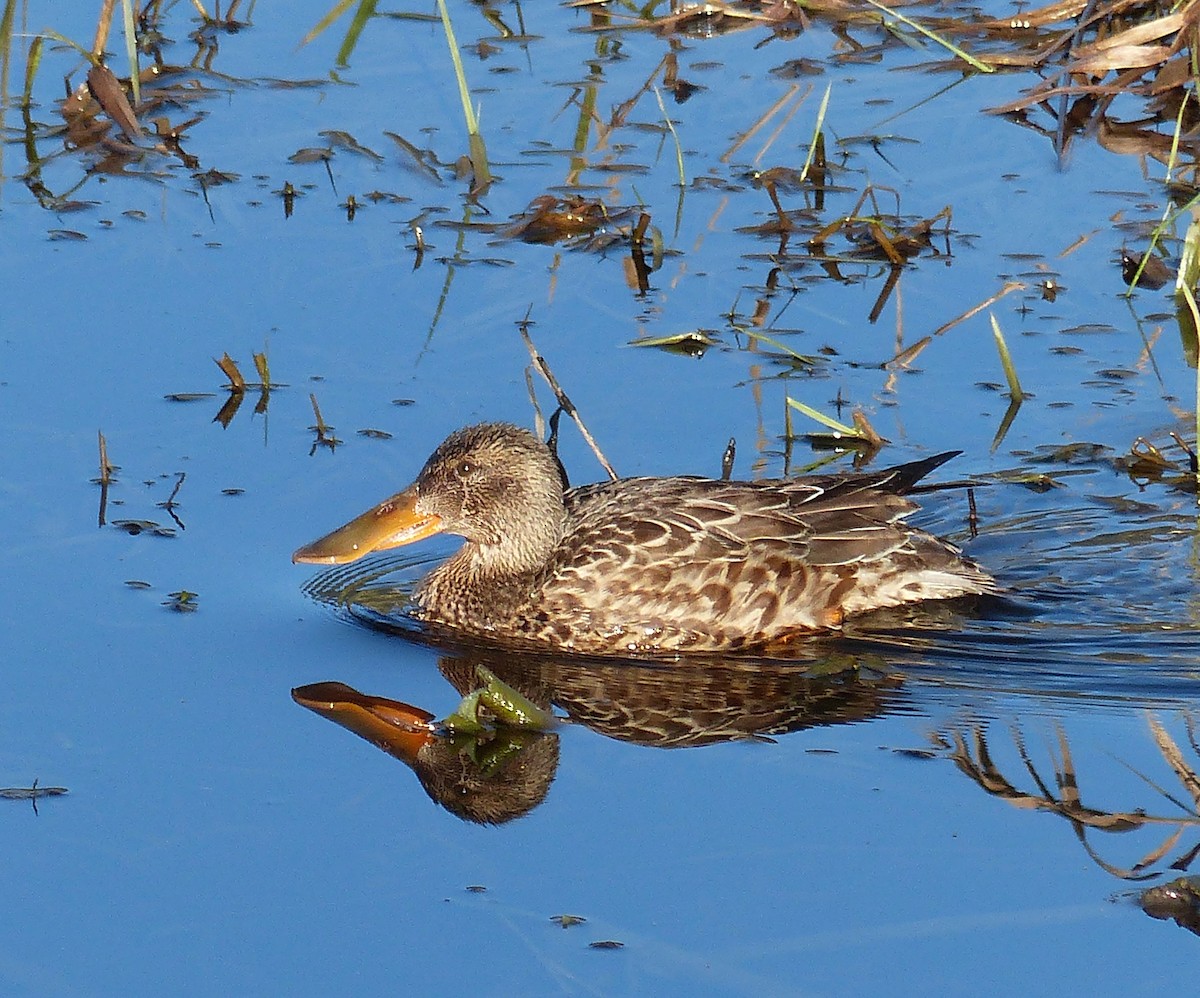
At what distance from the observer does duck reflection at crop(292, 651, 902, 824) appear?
20.4ft

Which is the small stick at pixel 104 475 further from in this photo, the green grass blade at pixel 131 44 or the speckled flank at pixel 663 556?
the green grass blade at pixel 131 44

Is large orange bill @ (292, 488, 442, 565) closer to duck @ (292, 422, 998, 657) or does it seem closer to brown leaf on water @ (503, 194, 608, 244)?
duck @ (292, 422, 998, 657)

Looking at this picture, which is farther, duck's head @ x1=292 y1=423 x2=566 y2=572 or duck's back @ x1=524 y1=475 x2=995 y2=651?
duck's head @ x1=292 y1=423 x2=566 y2=572

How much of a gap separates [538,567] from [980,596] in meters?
1.63

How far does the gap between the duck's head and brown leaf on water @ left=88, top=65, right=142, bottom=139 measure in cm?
398

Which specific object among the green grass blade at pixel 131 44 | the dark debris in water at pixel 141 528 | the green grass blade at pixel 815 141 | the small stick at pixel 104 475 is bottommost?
the dark debris in water at pixel 141 528

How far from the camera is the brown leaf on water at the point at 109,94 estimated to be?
424 inches

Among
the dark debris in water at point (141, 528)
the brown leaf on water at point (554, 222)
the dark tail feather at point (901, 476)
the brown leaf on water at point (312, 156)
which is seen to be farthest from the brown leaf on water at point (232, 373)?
the dark tail feather at point (901, 476)

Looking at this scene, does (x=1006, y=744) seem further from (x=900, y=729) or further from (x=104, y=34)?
(x=104, y=34)

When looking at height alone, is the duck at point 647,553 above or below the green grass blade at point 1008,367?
below

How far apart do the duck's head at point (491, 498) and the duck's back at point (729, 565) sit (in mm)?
128

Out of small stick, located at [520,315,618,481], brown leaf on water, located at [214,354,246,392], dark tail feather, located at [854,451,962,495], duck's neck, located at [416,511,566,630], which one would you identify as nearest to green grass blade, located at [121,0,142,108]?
brown leaf on water, located at [214,354,246,392]

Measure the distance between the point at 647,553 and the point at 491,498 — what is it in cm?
62

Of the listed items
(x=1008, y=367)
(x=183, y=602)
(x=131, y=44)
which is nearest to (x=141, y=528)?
(x=183, y=602)
